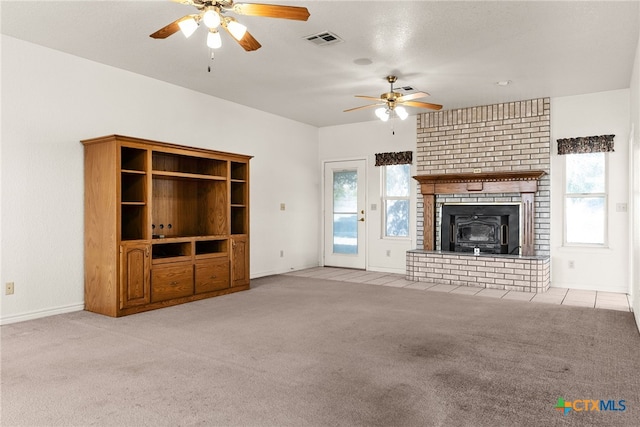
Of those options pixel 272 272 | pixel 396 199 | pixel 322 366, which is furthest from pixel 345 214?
pixel 322 366

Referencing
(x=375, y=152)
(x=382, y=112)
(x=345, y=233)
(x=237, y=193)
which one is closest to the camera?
(x=382, y=112)

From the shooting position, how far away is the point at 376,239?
7.92 meters

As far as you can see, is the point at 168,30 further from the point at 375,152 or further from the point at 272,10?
the point at 375,152

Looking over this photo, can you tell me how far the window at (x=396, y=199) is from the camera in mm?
7676

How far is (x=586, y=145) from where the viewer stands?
603 centimetres

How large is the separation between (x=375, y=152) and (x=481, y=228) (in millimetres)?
2301

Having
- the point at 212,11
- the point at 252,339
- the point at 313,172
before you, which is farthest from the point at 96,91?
the point at 313,172

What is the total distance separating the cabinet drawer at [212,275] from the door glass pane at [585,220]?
15.8ft

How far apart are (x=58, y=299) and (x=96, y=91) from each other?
2.30 metres

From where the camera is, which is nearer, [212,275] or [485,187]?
[212,275]

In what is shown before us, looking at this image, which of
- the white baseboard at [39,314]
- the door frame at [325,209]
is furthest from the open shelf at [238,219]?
the door frame at [325,209]

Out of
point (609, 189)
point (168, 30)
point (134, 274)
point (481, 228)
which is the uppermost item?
point (168, 30)

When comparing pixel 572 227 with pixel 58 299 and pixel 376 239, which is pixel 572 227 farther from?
pixel 58 299

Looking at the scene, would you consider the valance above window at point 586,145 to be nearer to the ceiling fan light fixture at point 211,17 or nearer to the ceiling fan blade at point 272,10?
the ceiling fan blade at point 272,10
